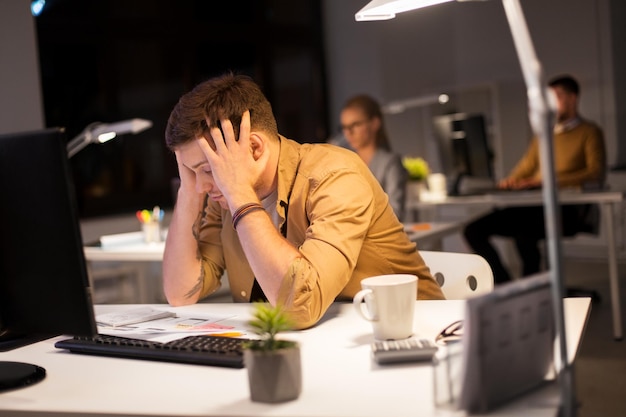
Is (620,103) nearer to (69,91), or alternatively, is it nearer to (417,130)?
(417,130)

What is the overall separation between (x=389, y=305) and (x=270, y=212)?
1.97ft

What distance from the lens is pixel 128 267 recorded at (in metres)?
4.78

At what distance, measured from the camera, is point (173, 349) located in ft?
4.19

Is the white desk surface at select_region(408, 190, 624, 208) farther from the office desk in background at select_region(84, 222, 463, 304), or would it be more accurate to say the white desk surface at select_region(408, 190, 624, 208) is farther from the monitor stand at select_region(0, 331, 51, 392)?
the monitor stand at select_region(0, 331, 51, 392)

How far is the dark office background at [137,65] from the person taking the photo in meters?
5.02

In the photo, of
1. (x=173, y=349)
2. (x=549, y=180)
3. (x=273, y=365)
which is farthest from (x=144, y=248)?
(x=549, y=180)

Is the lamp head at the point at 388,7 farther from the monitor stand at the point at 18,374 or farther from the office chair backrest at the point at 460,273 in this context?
the monitor stand at the point at 18,374

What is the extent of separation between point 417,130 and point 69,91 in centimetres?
348

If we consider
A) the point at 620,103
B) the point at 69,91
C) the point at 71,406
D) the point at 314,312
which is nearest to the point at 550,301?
the point at 314,312

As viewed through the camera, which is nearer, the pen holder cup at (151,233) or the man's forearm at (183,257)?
the man's forearm at (183,257)

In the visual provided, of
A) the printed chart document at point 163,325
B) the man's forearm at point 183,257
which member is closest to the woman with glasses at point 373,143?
the man's forearm at point 183,257

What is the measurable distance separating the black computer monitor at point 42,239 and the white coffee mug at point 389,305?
47 cm

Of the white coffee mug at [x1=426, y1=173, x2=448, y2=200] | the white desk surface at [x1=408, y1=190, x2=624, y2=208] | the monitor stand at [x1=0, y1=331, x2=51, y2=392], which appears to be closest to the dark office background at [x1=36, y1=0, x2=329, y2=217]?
the white coffee mug at [x1=426, y1=173, x2=448, y2=200]

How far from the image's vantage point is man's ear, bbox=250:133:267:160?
5.40 feet
